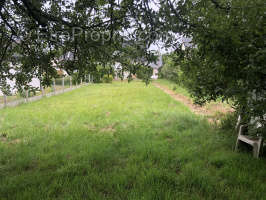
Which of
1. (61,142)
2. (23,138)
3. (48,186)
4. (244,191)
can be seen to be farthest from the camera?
(23,138)

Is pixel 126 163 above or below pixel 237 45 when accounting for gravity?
below

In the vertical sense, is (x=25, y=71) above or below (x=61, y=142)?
above

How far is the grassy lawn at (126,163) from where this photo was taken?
2850 mm

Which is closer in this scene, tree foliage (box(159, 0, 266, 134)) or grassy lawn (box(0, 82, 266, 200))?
tree foliage (box(159, 0, 266, 134))

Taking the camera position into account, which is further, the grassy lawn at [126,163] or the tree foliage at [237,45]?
the grassy lawn at [126,163]

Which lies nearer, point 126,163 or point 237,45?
point 237,45

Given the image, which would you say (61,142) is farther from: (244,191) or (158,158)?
(244,191)

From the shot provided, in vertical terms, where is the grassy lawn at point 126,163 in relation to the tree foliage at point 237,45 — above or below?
below

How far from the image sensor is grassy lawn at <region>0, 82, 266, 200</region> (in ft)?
9.35

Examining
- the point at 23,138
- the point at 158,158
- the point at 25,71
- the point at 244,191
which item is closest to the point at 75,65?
the point at 25,71

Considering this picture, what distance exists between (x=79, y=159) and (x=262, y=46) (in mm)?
3712

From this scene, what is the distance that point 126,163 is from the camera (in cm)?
383

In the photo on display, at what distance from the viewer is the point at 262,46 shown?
1926 mm

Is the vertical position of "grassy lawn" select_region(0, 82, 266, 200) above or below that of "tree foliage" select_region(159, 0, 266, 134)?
below
